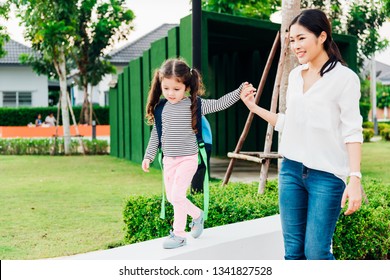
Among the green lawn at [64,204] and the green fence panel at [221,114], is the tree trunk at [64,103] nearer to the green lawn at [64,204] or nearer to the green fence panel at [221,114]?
the green lawn at [64,204]

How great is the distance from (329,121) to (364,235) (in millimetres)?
2263

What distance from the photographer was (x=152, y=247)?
388 cm

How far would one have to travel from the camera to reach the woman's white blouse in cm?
306

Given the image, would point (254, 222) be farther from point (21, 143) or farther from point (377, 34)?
point (377, 34)

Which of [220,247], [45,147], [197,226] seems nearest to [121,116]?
[45,147]

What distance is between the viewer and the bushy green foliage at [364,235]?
16.5ft

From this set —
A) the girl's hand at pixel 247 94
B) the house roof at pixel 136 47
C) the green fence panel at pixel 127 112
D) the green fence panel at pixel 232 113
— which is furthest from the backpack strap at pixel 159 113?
the house roof at pixel 136 47

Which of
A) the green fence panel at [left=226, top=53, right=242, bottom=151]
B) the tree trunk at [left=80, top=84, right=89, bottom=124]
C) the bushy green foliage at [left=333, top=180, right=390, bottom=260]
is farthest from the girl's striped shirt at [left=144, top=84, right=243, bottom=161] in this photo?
the tree trunk at [left=80, top=84, right=89, bottom=124]

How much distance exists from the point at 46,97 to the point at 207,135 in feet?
110

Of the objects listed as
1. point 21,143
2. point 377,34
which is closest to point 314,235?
point 21,143

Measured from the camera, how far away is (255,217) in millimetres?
5203

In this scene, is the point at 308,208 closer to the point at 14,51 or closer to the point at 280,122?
the point at 280,122

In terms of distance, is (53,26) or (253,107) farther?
(53,26)

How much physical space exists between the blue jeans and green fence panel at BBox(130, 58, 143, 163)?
12.0 metres
